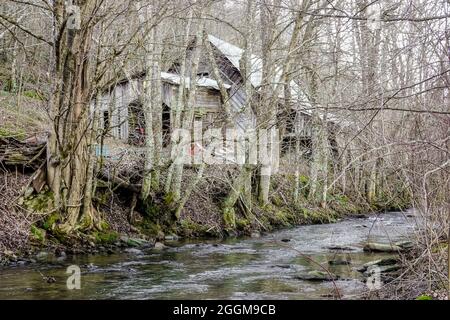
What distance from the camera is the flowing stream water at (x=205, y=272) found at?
9.34 meters

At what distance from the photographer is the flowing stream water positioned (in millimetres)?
9344

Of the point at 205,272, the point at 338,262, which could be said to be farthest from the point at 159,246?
the point at 338,262

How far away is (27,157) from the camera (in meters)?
14.5

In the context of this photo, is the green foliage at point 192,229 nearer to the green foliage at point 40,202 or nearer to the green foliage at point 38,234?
the green foliage at point 40,202

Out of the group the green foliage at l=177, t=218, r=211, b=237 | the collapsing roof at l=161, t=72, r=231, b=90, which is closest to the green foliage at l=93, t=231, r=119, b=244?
the green foliage at l=177, t=218, r=211, b=237

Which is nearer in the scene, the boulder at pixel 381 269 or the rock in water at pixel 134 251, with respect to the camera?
the boulder at pixel 381 269

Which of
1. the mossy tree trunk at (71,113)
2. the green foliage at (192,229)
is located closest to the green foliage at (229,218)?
the green foliage at (192,229)

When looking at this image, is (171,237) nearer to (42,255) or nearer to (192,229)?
(192,229)

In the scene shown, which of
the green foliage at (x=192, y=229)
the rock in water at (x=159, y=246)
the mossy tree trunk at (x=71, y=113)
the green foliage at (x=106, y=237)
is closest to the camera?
the mossy tree trunk at (x=71, y=113)

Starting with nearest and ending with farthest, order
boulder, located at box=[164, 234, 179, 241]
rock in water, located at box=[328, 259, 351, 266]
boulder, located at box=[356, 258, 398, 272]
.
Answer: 1. boulder, located at box=[356, 258, 398, 272]
2. rock in water, located at box=[328, 259, 351, 266]
3. boulder, located at box=[164, 234, 179, 241]

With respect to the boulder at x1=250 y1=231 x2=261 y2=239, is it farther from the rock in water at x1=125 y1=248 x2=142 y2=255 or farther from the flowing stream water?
the rock in water at x1=125 y1=248 x2=142 y2=255

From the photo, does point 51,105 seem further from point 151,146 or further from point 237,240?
point 237,240

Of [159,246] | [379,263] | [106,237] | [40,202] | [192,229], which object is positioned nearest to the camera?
[379,263]

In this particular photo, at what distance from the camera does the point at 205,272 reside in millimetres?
11516
